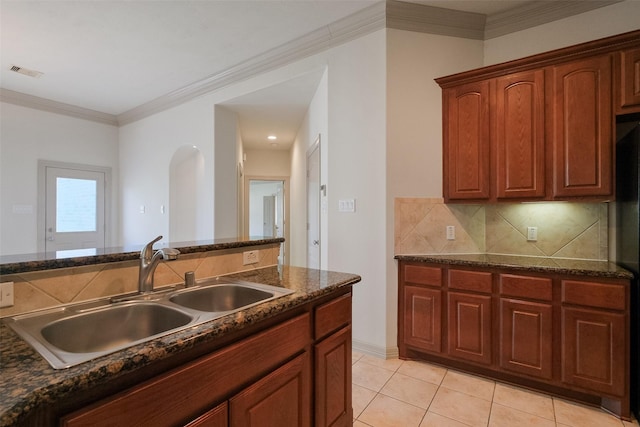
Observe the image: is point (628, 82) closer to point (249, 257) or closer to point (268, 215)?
point (249, 257)

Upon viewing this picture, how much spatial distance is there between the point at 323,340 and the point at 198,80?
154 inches

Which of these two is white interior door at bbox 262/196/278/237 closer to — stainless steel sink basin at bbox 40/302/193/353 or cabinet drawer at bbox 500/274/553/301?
cabinet drawer at bbox 500/274/553/301

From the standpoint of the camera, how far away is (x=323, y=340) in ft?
4.57

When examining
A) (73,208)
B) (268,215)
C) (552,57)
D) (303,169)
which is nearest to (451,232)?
(552,57)

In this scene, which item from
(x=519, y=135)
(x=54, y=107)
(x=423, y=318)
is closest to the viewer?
(x=519, y=135)

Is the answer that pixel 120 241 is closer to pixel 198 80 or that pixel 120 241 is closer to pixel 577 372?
pixel 198 80

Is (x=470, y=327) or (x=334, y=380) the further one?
(x=470, y=327)

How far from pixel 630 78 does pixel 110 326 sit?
3271 mm

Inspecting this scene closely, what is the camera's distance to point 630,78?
199 centimetres

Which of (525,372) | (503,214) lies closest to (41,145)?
(503,214)

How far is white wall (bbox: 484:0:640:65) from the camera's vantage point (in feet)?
7.63

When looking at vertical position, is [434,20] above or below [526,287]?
above

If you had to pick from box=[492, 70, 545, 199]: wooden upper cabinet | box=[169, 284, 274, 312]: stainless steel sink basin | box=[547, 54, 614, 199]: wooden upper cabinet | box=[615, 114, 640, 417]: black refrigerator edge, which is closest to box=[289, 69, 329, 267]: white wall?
box=[492, 70, 545, 199]: wooden upper cabinet

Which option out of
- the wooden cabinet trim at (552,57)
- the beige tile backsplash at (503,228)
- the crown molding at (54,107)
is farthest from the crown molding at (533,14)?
the crown molding at (54,107)
